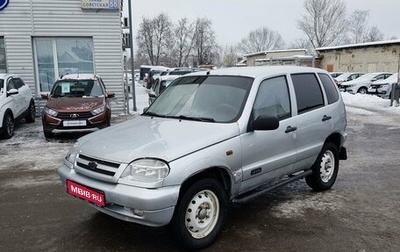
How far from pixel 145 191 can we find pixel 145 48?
68.8 metres

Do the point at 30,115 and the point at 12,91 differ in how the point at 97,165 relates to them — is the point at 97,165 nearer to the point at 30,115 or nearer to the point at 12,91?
the point at 12,91

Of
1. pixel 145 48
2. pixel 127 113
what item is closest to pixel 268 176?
pixel 127 113

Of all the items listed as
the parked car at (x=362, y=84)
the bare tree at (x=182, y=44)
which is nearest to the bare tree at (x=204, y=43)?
the bare tree at (x=182, y=44)

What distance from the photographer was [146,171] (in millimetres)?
3357

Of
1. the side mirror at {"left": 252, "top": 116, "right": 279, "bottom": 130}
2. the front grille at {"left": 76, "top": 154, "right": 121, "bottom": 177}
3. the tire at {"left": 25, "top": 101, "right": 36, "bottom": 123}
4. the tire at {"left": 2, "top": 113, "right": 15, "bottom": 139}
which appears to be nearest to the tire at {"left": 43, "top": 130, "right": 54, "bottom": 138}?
the tire at {"left": 2, "top": 113, "right": 15, "bottom": 139}

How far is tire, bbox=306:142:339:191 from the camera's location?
5.29 meters

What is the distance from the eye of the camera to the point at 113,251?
12.2 ft

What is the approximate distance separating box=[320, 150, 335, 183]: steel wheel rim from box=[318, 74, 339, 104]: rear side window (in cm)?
78

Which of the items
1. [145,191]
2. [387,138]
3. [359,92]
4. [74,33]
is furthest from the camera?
[359,92]

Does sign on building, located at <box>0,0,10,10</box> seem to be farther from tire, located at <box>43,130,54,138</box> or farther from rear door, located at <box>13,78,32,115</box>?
tire, located at <box>43,130,54,138</box>

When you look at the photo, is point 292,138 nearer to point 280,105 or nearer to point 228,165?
point 280,105

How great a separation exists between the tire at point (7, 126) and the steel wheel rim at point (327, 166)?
7965 mm

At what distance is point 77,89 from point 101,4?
4.57 metres

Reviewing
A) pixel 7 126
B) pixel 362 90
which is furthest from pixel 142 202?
pixel 362 90
